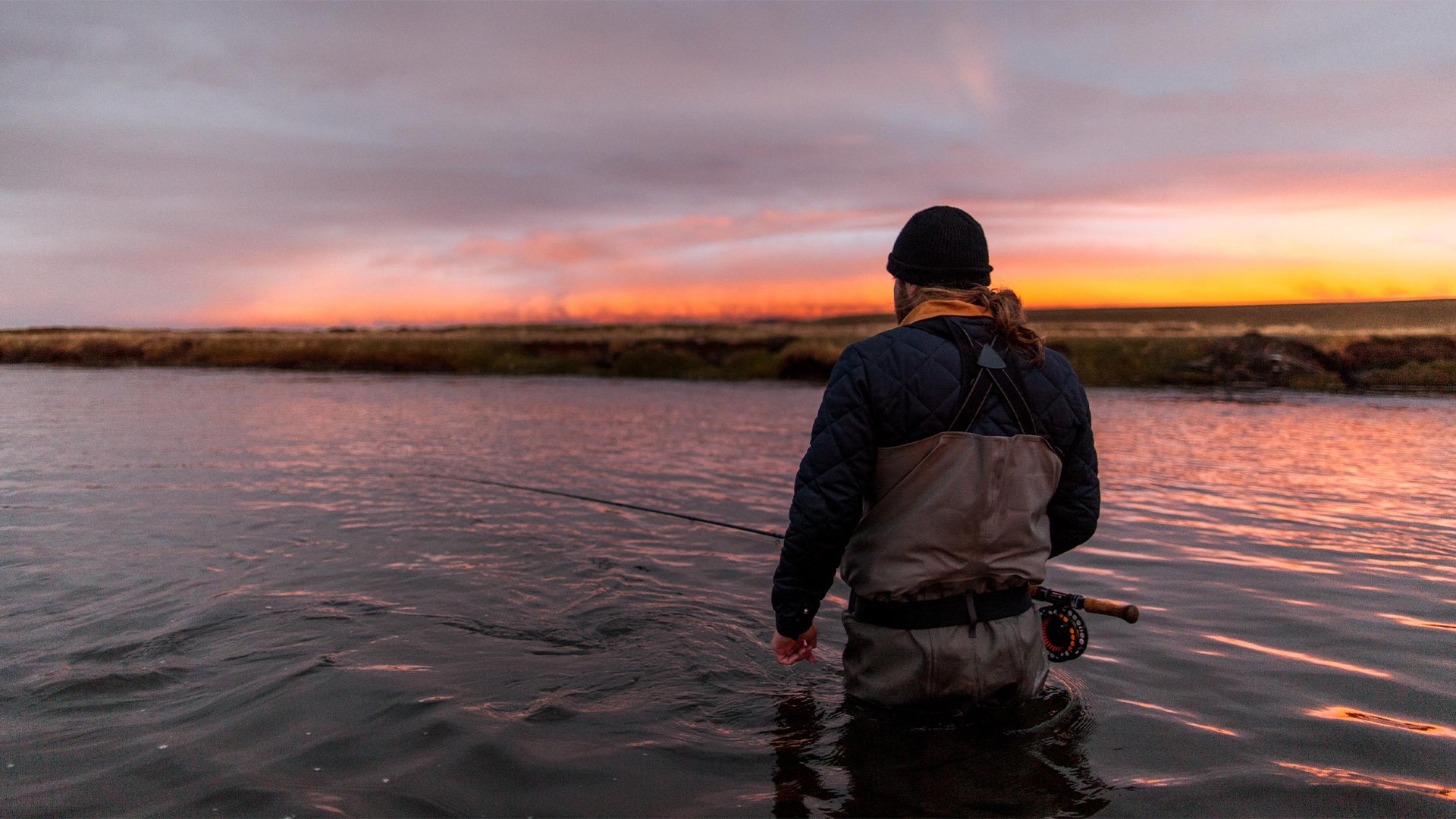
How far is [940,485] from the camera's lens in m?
3.70

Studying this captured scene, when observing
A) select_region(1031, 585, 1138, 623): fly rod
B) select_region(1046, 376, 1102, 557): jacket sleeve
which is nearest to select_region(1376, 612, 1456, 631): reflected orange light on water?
select_region(1031, 585, 1138, 623): fly rod

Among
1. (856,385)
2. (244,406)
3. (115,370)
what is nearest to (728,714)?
(856,385)

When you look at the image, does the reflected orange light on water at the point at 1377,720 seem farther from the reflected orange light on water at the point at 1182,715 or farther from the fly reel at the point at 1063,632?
the fly reel at the point at 1063,632

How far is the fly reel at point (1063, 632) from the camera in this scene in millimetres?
4340

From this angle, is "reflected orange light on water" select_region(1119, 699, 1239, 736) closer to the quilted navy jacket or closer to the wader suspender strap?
the quilted navy jacket

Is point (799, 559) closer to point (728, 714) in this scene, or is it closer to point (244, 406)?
point (728, 714)

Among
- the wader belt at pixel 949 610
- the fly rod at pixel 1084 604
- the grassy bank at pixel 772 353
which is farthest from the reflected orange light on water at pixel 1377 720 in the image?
the grassy bank at pixel 772 353

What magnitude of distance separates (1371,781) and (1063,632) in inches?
62.0

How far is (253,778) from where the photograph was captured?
4062 millimetres

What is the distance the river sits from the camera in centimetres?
404

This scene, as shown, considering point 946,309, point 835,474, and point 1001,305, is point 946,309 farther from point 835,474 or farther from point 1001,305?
point 835,474

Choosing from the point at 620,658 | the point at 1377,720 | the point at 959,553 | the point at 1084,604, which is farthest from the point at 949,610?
the point at 1377,720

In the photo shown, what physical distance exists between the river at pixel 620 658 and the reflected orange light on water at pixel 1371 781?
0.06 feet

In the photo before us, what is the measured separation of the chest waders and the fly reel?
413 millimetres
